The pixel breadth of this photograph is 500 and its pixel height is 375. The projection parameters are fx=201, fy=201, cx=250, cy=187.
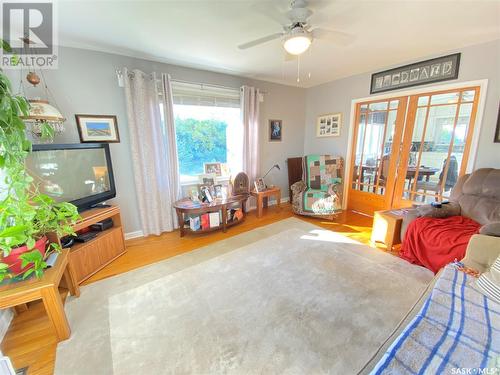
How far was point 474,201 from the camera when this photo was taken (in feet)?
7.14

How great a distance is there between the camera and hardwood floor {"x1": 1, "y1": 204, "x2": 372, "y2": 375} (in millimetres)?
1299

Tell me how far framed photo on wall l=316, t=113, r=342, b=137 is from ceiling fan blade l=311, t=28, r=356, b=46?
1.66m

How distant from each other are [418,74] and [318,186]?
2.07 m

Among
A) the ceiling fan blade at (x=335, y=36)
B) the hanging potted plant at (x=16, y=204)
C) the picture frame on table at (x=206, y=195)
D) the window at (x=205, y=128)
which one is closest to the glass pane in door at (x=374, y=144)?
the ceiling fan blade at (x=335, y=36)

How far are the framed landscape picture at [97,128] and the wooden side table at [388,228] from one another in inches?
135

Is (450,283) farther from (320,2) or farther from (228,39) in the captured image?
(228,39)

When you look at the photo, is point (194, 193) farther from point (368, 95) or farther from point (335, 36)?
point (368, 95)

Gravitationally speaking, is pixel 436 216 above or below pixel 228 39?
below

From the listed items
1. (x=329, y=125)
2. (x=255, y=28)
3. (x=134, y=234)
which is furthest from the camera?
(x=329, y=125)

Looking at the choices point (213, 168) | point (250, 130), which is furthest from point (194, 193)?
point (250, 130)

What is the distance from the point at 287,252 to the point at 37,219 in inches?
91.0

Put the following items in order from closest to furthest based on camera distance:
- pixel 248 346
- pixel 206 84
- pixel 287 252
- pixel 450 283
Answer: pixel 450 283 → pixel 248 346 → pixel 287 252 → pixel 206 84

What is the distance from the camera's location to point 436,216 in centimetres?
219

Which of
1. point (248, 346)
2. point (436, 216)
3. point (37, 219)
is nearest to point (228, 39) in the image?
point (37, 219)
